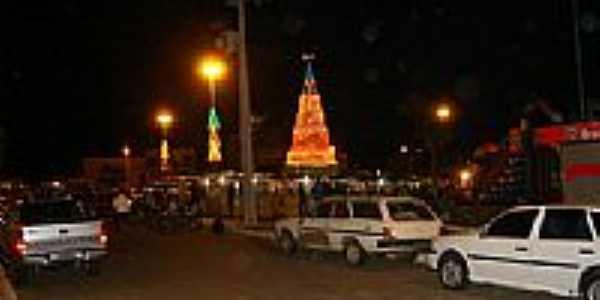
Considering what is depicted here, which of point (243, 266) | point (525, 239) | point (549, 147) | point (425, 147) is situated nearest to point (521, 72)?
point (425, 147)

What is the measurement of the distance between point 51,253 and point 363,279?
641cm

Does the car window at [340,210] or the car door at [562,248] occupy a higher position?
the car window at [340,210]

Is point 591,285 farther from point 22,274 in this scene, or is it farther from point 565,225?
point 22,274

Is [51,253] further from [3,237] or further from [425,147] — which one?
[425,147]

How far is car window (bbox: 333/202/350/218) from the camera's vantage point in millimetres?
21630

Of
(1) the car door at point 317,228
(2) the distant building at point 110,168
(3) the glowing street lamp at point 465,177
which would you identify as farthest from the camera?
(2) the distant building at point 110,168

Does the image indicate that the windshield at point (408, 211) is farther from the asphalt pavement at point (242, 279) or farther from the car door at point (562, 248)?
the car door at point (562, 248)

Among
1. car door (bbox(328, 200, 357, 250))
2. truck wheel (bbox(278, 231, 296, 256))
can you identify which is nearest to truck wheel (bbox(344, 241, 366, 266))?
car door (bbox(328, 200, 357, 250))

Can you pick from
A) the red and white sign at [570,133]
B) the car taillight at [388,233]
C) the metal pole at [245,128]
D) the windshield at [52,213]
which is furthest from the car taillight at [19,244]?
the metal pole at [245,128]

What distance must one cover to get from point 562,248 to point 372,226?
22.8ft

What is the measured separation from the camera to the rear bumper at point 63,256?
63.5 ft

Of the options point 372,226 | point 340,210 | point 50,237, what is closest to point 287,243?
point 340,210

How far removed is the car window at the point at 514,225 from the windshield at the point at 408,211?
488cm

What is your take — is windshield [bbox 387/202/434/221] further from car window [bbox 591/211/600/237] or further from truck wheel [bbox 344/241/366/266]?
car window [bbox 591/211/600/237]
